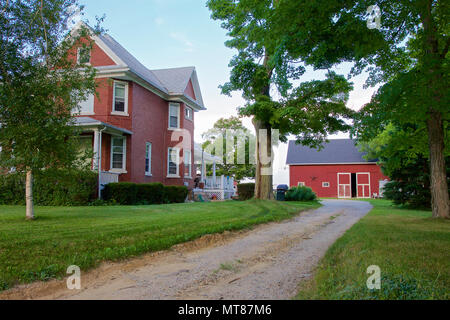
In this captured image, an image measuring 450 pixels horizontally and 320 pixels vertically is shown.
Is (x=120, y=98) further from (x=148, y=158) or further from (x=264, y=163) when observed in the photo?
(x=264, y=163)

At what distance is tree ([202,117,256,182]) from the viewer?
115 ft

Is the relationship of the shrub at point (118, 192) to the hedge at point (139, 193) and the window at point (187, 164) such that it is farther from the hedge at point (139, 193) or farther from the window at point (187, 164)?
the window at point (187, 164)

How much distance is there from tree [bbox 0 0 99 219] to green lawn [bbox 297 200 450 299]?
650 centimetres

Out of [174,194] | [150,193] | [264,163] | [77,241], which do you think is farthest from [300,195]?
[77,241]

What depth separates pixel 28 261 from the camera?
4.07m

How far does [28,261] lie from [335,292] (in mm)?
3782

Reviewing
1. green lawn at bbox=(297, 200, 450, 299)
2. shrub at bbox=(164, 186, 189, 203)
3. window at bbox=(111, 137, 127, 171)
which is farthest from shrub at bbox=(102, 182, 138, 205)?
green lawn at bbox=(297, 200, 450, 299)

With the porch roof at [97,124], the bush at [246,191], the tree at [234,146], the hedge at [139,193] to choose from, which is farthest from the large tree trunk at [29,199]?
the tree at [234,146]

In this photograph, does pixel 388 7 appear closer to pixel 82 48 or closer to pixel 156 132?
pixel 82 48

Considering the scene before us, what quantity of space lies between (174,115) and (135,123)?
413 centimetres

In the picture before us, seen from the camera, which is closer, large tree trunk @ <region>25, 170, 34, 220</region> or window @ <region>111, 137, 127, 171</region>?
large tree trunk @ <region>25, 170, 34, 220</region>

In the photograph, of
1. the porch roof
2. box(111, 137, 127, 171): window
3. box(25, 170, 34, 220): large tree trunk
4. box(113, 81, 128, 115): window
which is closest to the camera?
box(25, 170, 34, 220): large tree trunk

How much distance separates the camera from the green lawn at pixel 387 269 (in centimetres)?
281

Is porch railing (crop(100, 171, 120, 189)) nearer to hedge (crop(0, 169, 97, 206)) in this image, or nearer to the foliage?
hedge (crop(0, 169, 97, 206))
